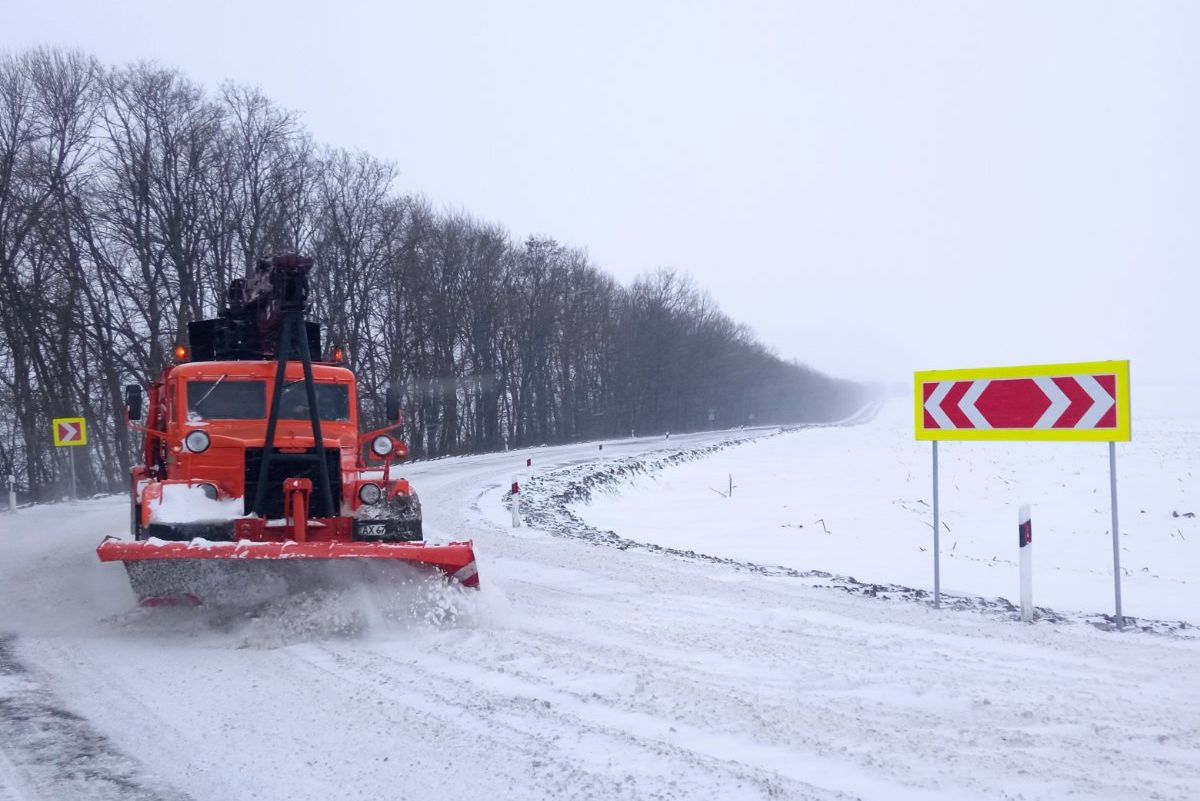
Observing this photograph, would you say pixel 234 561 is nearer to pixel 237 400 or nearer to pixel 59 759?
pixel 237 400

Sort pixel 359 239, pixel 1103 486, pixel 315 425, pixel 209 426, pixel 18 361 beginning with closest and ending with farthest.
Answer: pixel 315 425, pixel 209 426, pixel 1103 486, pixel 18 361, pixel 359 239

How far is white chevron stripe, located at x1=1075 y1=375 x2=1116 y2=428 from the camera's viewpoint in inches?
297

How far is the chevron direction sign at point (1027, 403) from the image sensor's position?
753 cm

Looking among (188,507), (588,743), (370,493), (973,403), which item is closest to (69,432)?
(188,507)

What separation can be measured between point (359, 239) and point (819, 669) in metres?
38.0

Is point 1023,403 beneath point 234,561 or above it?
above

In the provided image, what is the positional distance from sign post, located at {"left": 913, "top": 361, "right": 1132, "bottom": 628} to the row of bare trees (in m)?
28.2

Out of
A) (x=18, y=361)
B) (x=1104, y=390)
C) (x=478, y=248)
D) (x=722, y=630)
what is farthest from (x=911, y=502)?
(x=478, y=248)

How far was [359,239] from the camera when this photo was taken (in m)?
40.8

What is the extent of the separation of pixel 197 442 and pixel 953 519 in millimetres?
13947

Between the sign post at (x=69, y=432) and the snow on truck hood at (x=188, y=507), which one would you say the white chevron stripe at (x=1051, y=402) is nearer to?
the snow on truck hood at (x=188, y=507)

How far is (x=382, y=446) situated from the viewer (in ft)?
32.9

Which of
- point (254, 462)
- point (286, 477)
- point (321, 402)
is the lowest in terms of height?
point (286, 477)

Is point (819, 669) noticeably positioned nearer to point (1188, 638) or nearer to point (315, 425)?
point (1188, 638)
